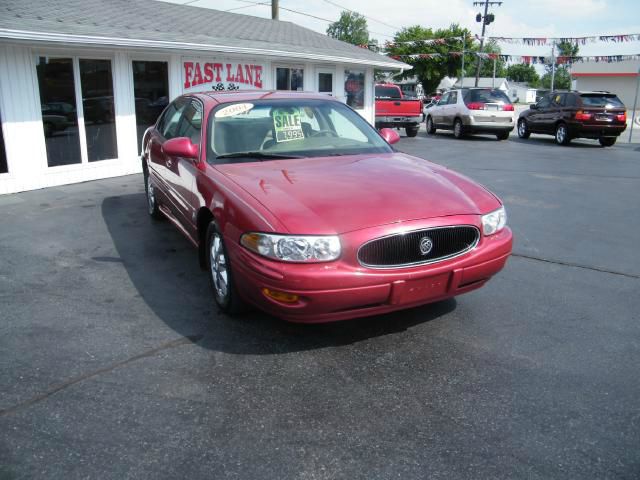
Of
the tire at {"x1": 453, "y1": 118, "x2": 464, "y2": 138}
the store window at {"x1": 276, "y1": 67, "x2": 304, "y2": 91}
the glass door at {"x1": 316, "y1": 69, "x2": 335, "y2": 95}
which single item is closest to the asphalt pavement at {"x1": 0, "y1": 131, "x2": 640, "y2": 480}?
the store window at {"x1": 276, "y1": 67, "x2": 304, "y2": 91}

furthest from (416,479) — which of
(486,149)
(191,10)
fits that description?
(191,10)

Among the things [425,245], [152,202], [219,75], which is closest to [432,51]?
[219,75]

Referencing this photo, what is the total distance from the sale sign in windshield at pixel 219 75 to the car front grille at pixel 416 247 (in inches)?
380

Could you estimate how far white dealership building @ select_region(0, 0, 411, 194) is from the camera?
895 centimetres

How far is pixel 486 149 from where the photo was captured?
16.2m

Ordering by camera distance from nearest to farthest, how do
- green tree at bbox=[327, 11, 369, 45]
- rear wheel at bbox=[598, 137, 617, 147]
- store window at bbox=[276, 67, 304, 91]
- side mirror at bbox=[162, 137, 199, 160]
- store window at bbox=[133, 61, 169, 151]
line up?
side mirror at bbox=[162, 137, 199, 160], store window at bbox=[133, 61, 169, 151], store window at bbox=[276, 67, 304, 91], rear wheel at bbox=[598, 137, 617, 147], green tree at bbox=[327, 11, 369, 45]

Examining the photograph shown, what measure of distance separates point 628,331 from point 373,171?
2086 millimetres

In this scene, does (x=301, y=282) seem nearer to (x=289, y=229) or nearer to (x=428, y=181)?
(x=289, y=229)

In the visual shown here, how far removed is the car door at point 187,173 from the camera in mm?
4516

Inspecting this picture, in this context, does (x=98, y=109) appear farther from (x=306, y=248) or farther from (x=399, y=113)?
(x=399, y=113)

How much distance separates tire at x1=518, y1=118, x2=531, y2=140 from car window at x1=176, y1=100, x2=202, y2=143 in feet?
55.5

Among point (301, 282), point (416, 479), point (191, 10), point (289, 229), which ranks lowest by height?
point (416, 479)

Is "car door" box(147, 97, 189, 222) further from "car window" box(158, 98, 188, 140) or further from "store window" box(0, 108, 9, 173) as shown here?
"store window" box(0, 108, 9, 173)

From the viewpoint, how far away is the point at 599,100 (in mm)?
16859
